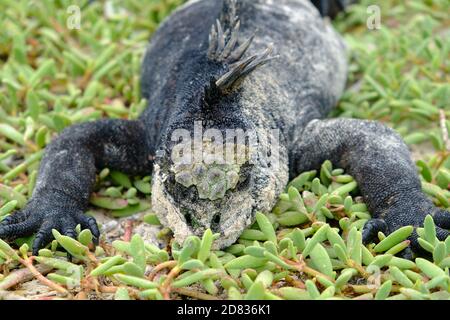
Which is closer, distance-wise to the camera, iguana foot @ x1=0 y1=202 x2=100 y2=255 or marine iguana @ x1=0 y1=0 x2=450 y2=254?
marine iguana @ x1=0 y1=0 x2=450 y2=254

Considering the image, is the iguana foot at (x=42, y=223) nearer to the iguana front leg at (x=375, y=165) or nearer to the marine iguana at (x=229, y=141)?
the marine iguana at (x=229, y=141)

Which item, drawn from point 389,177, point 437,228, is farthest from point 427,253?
point 389,177

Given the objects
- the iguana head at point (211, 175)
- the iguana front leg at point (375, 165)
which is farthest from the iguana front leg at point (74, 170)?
the iguana front leg at point (375, 165)

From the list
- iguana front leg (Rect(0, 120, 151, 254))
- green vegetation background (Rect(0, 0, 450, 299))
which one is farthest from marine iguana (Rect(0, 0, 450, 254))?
green vegetation background (Rect(0, 0, 450, 299))

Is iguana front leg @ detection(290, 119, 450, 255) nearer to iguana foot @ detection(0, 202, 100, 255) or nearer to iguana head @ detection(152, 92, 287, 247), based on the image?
iguana head @ detection(152, 92, 287, 247)

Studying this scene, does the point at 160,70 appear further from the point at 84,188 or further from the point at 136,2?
the point at 136,2

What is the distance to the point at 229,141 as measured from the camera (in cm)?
299

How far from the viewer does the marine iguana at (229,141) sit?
3031 millimetres

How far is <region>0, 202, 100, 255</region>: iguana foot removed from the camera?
322cm

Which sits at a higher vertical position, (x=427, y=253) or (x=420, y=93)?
(x=420, y=93)

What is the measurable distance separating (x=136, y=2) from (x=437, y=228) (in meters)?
3.48

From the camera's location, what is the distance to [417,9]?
5.69m

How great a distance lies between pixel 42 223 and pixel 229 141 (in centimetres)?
104

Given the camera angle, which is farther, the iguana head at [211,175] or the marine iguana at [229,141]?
the marine iguana at [229,141]
